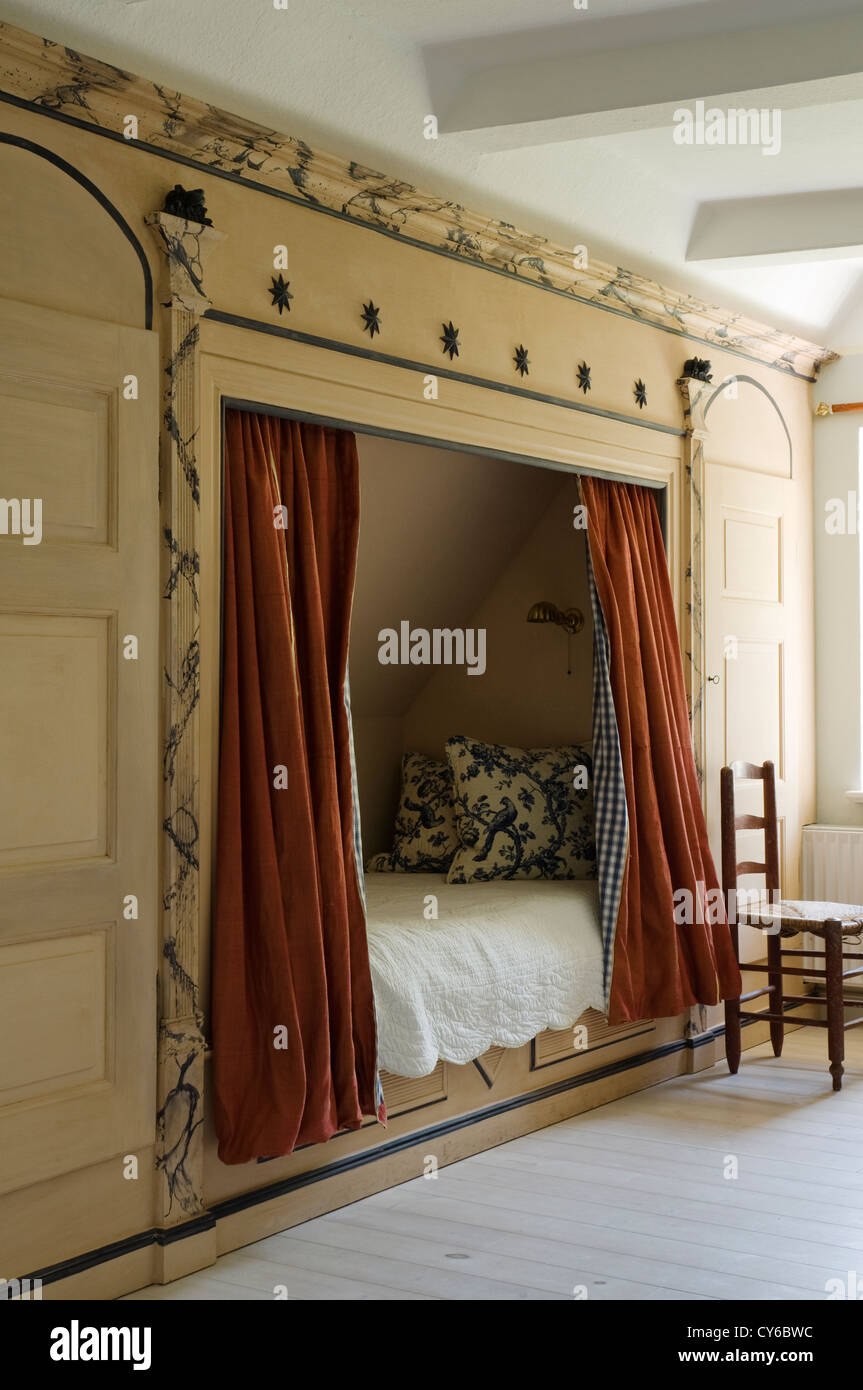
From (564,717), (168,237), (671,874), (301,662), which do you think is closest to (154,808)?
(301,662)

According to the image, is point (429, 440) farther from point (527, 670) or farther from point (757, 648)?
point (757, 648)

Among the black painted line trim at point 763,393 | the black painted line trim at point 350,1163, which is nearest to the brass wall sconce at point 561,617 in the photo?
the black painted line trim at point 763,393

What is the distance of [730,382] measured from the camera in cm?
547

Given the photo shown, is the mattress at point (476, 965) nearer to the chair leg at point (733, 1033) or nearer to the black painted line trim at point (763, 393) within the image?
the chair leg at point (733, 1033)

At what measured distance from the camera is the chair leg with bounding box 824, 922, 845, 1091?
4816 mm

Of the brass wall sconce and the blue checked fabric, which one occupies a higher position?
the brass wall sconce

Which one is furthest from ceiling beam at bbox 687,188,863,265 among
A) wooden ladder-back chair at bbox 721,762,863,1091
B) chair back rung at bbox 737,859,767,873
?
chair back rung at bbox 737,859,767,873

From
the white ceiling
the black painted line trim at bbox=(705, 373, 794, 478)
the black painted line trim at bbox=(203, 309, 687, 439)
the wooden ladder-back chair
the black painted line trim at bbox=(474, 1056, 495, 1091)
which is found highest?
the white ceiling

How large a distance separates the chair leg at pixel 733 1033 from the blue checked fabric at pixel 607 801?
28.1 inches

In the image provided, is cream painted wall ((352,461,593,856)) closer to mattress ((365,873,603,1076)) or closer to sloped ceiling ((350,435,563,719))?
sloped ceiling ((350,435,563,719))

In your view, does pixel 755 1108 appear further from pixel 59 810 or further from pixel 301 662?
pixel 59 810

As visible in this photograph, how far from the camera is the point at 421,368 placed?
3926 millimetres

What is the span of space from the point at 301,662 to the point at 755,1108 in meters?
2.28

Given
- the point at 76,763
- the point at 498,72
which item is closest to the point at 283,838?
the point at 76,763
